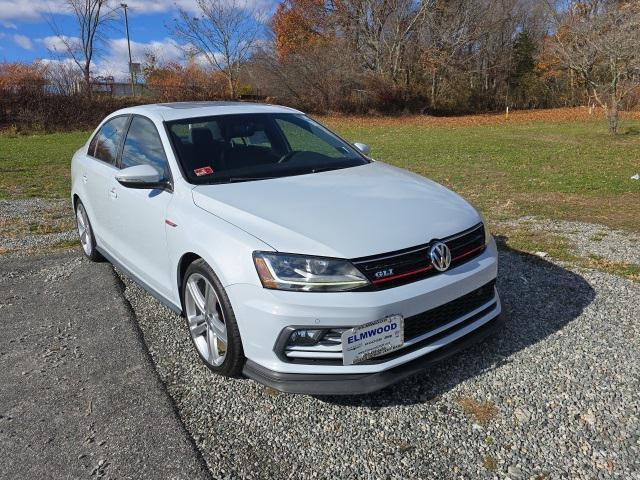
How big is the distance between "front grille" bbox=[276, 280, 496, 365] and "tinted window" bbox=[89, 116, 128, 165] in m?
2.79

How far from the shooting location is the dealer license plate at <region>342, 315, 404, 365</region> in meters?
2.52

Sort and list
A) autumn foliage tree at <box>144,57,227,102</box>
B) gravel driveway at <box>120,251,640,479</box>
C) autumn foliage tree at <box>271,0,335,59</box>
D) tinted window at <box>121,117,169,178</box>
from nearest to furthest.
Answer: gravel driveway at <box>120,251,640,479</box>
tinted window at <box>121,117,169,178</box>
autumn foliage tree at <box>144,57,227,102</box>
autumn foliage tree at <box>271,0,335,59</box>

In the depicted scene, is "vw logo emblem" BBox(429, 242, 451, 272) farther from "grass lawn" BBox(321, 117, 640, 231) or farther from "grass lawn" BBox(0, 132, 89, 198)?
"grass lawn" BBox(0, 132, 89, 198)

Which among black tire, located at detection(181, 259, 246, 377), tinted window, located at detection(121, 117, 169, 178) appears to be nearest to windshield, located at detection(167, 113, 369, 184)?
tinted window, located at detection(121, 117, 169, 178)

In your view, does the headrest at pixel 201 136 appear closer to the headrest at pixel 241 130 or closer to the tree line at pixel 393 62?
the headrest at pixel 241 130

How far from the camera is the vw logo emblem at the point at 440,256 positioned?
8.90 feet

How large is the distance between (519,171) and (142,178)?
9146 mm

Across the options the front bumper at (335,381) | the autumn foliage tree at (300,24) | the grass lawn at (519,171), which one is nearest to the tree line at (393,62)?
the autumn foliage tree at (300,24)

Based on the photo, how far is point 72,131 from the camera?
2723cm

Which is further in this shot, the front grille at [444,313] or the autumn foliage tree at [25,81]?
the autumn foliage tree at [25,81]

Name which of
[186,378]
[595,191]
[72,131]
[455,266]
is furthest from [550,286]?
[72,131]

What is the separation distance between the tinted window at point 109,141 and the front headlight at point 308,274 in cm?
249


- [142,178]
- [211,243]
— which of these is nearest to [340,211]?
[211,243]

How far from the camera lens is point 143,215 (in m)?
3.68
